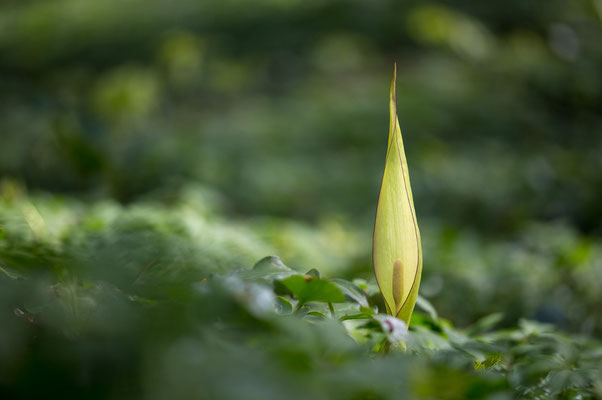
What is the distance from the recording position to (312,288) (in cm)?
46

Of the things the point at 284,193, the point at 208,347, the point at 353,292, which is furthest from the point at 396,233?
the point at 284,193

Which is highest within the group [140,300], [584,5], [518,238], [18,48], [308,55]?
[584,5]

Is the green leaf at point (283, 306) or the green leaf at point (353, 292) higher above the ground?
the green leaf at point (353, 292)

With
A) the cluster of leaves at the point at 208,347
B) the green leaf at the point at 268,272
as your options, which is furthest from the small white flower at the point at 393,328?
the green leaf at the point at 268,272

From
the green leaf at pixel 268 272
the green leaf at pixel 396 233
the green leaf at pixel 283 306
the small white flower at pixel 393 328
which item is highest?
the green leaf at pixel 396 233

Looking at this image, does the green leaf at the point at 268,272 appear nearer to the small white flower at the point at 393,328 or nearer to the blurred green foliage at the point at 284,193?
the blurred green foliage at the point at 284,193

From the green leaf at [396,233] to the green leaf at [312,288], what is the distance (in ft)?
0.25

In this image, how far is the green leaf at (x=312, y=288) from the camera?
45 cm

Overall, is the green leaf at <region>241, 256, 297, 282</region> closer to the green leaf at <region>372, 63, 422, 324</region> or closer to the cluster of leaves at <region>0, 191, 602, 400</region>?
Answer: the cluster of leaves at <region>0, 191, 602, 400</region>

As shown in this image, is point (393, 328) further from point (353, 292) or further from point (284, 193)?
point (284, 193)

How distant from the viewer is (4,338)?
1.01ft

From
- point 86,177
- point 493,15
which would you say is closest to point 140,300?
point 86,177

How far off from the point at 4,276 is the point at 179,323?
0.24 metres

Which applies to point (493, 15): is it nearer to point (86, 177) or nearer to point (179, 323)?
point (86, 177)
